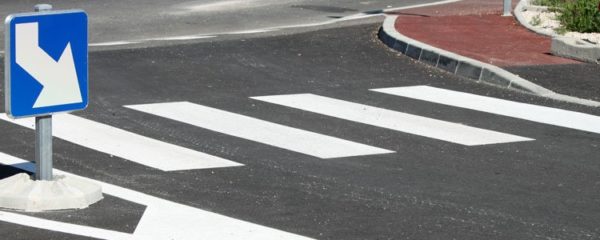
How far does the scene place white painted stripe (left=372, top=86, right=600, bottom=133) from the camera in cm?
1159

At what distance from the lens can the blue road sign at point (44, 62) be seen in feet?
27.8

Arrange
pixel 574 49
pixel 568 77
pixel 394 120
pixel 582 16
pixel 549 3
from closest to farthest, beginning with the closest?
pixel 394 120, pixel 568 77, pixel 574 49, pixel 582 16, pixel 549 3

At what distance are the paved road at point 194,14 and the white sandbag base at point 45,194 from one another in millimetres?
9018

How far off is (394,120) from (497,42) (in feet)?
16.5

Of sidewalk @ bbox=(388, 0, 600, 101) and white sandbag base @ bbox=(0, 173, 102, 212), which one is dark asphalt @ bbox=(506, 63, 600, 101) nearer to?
sidewalk @ bbox=(388, 0, 600, 101)

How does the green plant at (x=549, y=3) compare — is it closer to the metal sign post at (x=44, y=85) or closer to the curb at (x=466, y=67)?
the curb at (x=466, y=67)

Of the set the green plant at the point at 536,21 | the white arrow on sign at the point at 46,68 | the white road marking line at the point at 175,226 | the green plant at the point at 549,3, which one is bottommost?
→ the green plant at the point at 549,3

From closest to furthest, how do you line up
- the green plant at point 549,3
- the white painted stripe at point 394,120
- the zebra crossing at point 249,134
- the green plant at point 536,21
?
the zebra crossing at point 249,134
the white painted stripe at point 394,120
the green plant at point 536,21
the green plant at point 549,3

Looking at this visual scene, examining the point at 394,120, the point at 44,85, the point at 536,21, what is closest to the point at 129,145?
the point at 44,85

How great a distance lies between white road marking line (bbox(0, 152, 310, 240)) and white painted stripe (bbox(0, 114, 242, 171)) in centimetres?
120

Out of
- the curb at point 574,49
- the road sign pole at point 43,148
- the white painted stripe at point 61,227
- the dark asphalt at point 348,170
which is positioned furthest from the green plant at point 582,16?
the white painted stripe at point 61,227

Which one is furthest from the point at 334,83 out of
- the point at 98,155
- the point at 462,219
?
the point at 462,219

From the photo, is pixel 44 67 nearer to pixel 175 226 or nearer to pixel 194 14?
pixel 175 226

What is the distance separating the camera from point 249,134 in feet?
36.1
